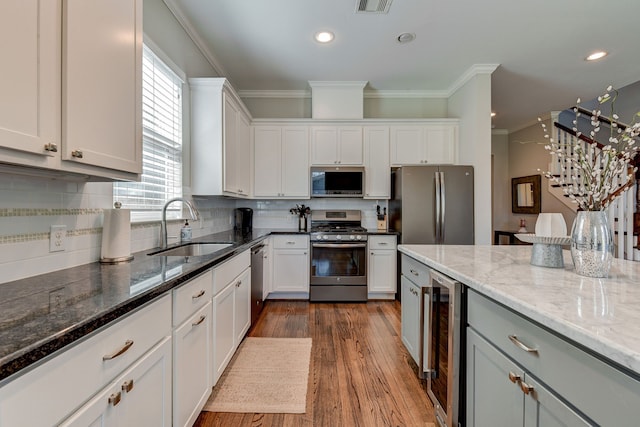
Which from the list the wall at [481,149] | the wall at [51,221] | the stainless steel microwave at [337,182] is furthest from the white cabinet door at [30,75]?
the wall at [481,149]

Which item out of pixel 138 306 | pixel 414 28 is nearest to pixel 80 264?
pixel 138 306

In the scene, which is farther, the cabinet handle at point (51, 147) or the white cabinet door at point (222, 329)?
the white cabinet door at point (222, 329)

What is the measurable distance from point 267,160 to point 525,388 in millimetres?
3559

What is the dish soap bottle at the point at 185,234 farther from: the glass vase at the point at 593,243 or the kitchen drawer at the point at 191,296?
the glass vase at the point at 593,243

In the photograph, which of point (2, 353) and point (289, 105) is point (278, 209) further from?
point (2, 353)

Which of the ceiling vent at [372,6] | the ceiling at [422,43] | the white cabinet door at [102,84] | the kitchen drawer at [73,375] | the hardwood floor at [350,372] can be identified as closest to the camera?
the kitchen drawer at [73,375]

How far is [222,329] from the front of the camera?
187cm

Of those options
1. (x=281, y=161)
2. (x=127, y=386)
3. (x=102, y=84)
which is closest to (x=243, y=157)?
(x=281, y=161)

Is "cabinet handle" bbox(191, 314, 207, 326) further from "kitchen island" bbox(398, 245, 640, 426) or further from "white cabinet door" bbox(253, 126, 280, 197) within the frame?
"white cabinet door" bbox(253, 126, 280, 197)

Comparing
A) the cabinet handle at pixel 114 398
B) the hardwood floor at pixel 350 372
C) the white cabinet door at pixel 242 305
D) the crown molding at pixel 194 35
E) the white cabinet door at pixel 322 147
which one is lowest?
the hardwood floor at pixel 350 372

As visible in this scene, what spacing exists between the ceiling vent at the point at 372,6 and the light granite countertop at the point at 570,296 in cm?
214

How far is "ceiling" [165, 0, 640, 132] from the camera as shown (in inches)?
97.0

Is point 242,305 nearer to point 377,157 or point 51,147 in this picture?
point 51,147

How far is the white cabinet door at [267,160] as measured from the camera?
3.89 m
